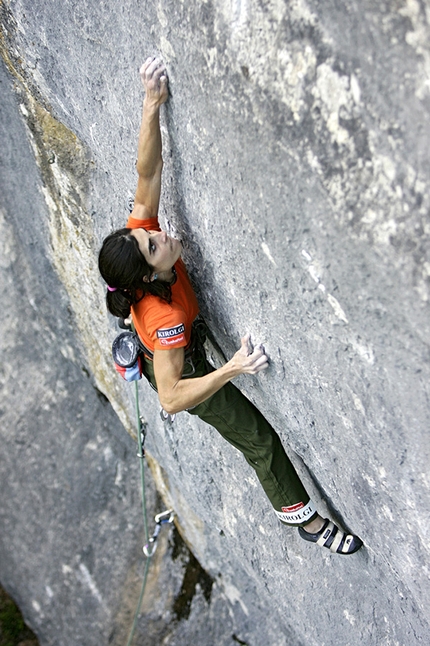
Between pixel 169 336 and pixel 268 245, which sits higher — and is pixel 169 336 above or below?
below

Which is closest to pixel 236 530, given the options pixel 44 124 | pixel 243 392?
pixel 243 392

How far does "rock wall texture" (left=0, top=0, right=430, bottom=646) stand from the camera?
192 cm

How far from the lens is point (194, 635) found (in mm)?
6523

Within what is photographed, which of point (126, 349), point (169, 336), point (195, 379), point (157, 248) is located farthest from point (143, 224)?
point (195, 379)

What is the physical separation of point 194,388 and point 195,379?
5 cm

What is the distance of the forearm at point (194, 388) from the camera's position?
3012mm

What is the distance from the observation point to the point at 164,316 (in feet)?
10.1

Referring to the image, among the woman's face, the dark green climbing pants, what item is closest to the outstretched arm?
the woman's face

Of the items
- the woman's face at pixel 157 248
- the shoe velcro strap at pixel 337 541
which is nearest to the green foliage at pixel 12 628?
the shoe velcro strap at pixel 337 541

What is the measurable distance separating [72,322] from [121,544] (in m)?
2.81

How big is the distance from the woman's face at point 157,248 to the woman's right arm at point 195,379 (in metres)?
0.43

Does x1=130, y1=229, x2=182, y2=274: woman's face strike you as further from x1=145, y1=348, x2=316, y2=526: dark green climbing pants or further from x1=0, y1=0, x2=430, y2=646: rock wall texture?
x1=145, y1=348, x2=316, y2=526: dark green climbing pants

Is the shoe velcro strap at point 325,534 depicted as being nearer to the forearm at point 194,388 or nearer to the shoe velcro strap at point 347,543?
the shoe velcro strap at point 347,543

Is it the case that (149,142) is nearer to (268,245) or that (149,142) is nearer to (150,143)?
(150,143)
